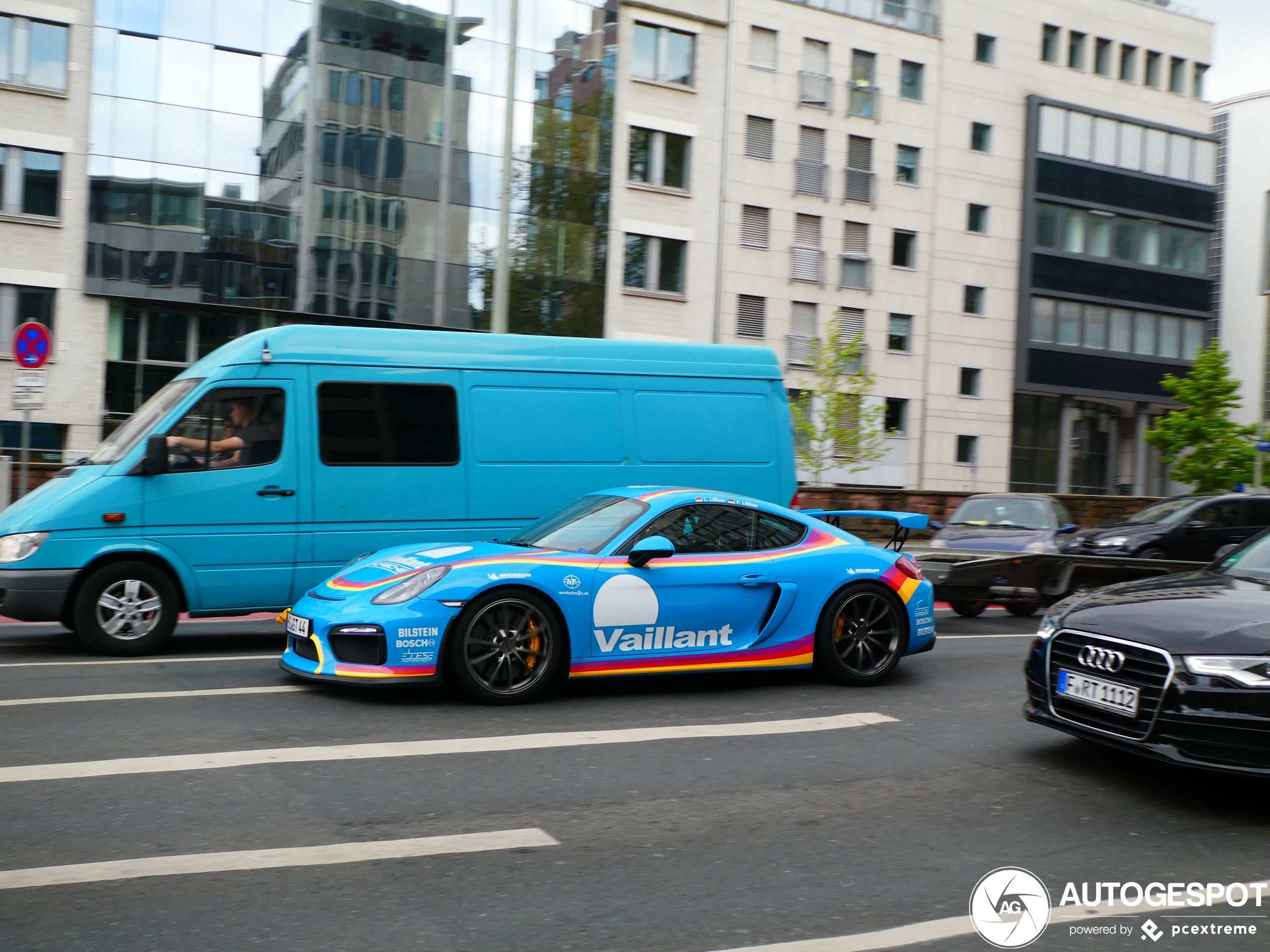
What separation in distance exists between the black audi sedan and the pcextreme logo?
1151 mm

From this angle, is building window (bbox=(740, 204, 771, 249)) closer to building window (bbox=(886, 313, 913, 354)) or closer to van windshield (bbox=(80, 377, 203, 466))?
building window (bbox=(886, 313, 913, 354))

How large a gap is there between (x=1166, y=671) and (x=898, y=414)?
36118 millimetres

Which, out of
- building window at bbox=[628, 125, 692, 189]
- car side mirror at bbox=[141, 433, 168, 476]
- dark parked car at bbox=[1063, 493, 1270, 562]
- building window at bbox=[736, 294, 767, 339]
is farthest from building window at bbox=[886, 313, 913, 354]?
car side mirror at bbox=[141, 433, 168, 476]

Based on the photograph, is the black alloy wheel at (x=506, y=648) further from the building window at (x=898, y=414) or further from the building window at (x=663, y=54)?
the building window at (x=898, y=414)

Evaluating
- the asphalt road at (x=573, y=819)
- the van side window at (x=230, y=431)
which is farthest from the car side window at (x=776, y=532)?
the van side window at (x=230, y=431)

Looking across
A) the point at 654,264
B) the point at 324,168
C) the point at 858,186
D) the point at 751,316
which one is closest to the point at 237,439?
the point at 324,168

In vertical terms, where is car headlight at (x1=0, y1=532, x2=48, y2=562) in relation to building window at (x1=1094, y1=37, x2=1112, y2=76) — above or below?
below

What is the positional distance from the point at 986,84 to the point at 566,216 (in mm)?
18315

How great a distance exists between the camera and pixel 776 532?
820 centimetres

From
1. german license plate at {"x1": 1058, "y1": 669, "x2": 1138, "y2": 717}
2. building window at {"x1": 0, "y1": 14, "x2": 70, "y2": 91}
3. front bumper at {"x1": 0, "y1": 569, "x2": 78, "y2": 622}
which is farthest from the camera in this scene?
building window at {"x1": 0, "y1": 14, "x2": 70, "y2": 91}

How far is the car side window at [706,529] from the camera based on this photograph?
7.81 metres

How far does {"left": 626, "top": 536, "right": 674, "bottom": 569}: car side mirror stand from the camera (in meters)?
7.47

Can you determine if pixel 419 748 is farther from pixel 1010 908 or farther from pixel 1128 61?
pixel 1128 61

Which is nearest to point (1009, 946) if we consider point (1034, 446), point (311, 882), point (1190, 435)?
point (311, 882)
